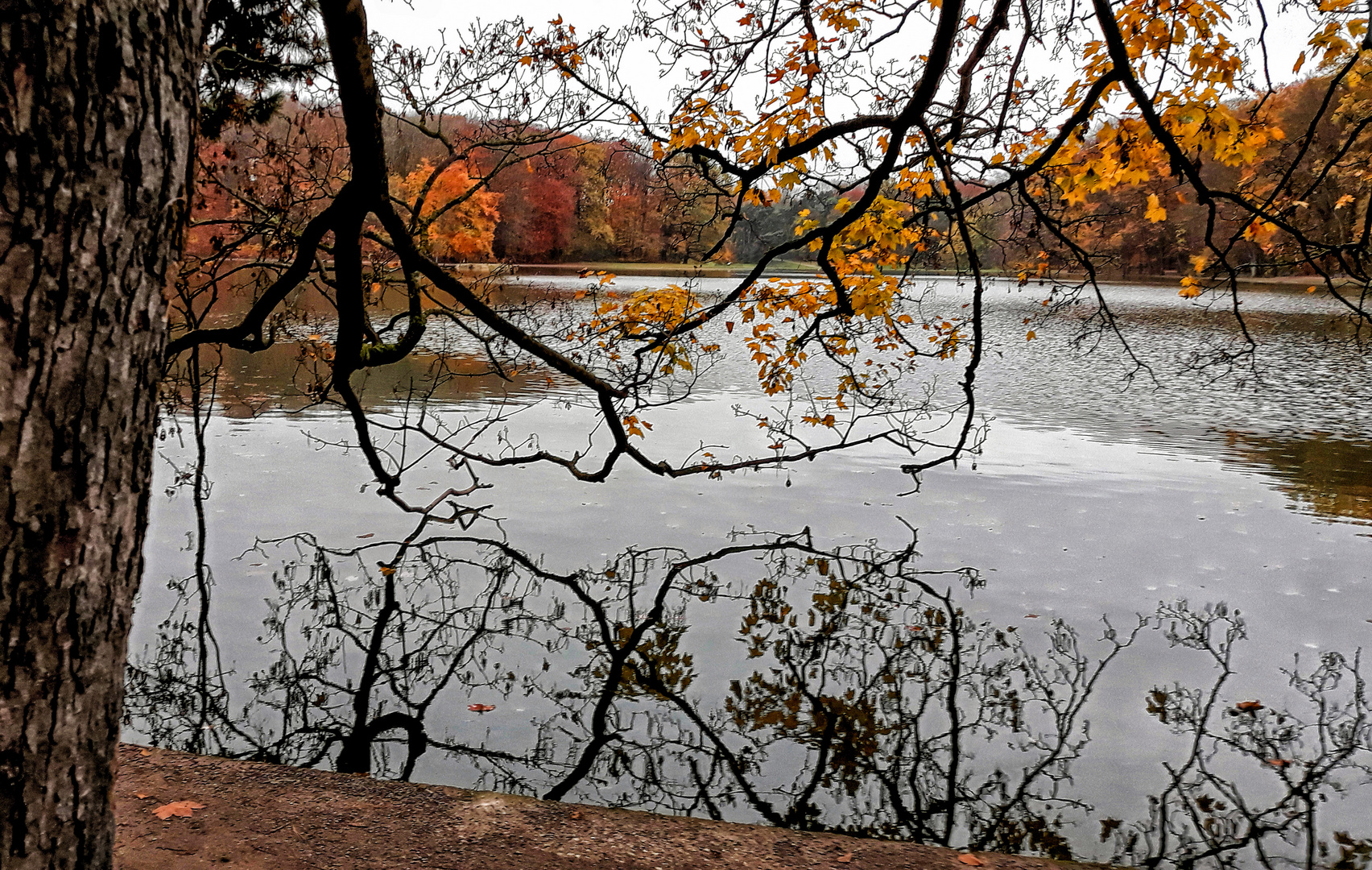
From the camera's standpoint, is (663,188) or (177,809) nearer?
(177,809)

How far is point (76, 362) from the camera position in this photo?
1659 mm

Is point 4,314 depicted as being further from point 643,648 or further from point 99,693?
point 643,648

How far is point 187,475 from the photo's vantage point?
393 inches

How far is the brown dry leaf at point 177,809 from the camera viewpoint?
3.56 meters

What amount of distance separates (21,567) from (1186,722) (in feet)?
18.0

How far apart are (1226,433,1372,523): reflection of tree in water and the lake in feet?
0.22

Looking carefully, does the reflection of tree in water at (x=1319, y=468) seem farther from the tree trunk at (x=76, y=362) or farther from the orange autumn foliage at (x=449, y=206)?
the tree trunk at (x=76, y=362)

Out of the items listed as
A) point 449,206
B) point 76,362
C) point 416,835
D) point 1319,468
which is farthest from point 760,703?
point 1319,468

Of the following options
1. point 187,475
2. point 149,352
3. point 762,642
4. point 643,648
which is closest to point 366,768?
point 643,648

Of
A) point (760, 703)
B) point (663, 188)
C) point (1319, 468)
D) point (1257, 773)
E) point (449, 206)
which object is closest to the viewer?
point (1257, 773)

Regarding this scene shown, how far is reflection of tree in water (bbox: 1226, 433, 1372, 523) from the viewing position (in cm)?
984

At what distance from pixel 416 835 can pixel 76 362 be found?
2461mm

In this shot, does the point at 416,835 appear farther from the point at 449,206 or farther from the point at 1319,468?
the point at 1319,468

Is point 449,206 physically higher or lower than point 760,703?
higher
